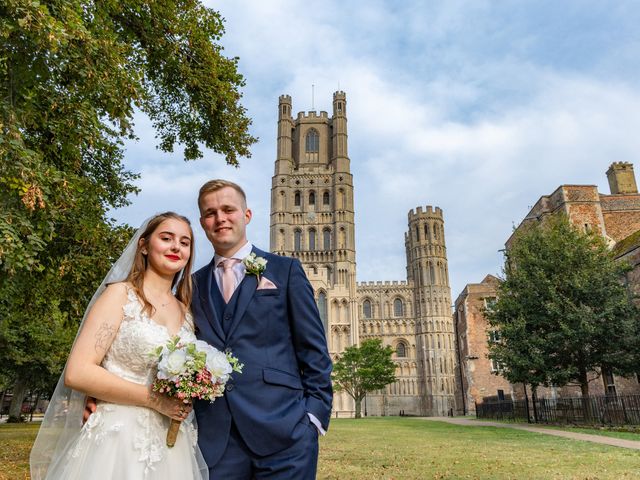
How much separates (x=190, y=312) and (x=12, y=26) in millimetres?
4695

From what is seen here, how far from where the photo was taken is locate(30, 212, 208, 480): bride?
2.47 meters

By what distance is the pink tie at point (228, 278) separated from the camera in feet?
9.73

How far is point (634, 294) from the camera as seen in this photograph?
19.9 meters

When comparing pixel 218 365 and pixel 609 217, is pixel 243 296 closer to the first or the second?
pixel 218 365

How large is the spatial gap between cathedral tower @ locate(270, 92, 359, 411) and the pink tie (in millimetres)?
52089

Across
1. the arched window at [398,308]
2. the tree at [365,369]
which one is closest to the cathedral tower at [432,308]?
the arched window at [398,308]

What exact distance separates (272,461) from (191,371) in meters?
0.66

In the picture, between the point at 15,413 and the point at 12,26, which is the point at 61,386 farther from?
the point at 15,413

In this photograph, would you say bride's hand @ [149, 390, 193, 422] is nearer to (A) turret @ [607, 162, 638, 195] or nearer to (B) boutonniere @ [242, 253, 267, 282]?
(B) boutonniere @ [242, 253, 267, 282]

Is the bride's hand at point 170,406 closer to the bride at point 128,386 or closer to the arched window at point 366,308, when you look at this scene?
the bride at point 128,386

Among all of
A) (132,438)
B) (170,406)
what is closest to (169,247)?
(170,406)

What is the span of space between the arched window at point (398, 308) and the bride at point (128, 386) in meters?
70.1

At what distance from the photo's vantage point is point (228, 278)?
9.87 feet

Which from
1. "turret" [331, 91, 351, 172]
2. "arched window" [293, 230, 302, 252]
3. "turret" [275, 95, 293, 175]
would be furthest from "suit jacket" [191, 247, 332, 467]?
"turret" [275, 95, 293, 175]
